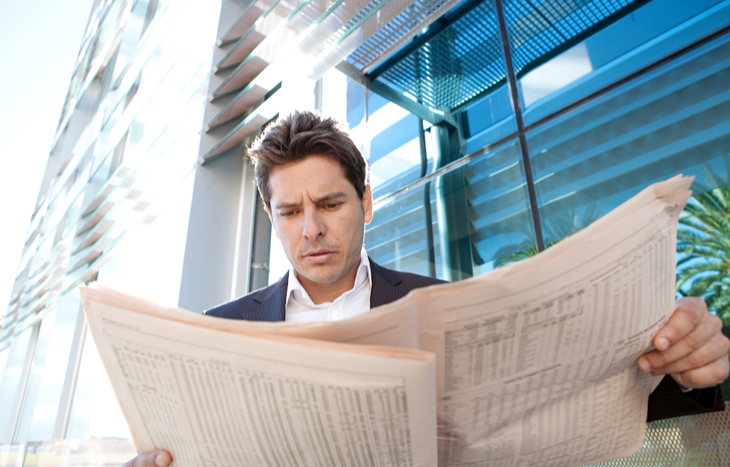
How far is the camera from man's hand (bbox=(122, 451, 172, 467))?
1.94 feet

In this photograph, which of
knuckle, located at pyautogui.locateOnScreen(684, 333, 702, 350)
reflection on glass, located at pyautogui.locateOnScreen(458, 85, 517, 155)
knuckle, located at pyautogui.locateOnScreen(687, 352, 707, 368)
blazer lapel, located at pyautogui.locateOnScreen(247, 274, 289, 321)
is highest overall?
reflection on glass, located at pyautogui.locateOnScreen(458, 85, 517, 155)

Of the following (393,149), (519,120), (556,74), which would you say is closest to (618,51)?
(556,74)

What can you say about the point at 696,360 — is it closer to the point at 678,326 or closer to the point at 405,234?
the point at 678,326

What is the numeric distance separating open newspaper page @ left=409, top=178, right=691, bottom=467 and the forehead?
82 centimetres

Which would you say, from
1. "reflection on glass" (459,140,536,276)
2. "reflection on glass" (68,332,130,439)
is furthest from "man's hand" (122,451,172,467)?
"reflection on glass" (68,332,130,439)

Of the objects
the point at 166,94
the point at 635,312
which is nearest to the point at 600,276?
the point at 635,312

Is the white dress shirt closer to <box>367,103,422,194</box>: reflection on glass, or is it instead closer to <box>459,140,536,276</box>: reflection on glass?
<box>459,140,536,276</box>: reflection on glass

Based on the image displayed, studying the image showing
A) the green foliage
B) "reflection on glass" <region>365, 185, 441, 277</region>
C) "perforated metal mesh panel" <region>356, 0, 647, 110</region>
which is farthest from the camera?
"reflection on glass" <region>365, 185, 441, 277</region>

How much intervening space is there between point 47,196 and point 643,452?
384 inches

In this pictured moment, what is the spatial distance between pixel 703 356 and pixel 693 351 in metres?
0.01

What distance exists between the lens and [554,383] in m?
0.56

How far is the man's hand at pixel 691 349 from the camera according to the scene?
1.86 ft

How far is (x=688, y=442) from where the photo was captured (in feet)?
2.20

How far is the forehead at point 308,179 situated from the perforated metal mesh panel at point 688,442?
91 centimetres
